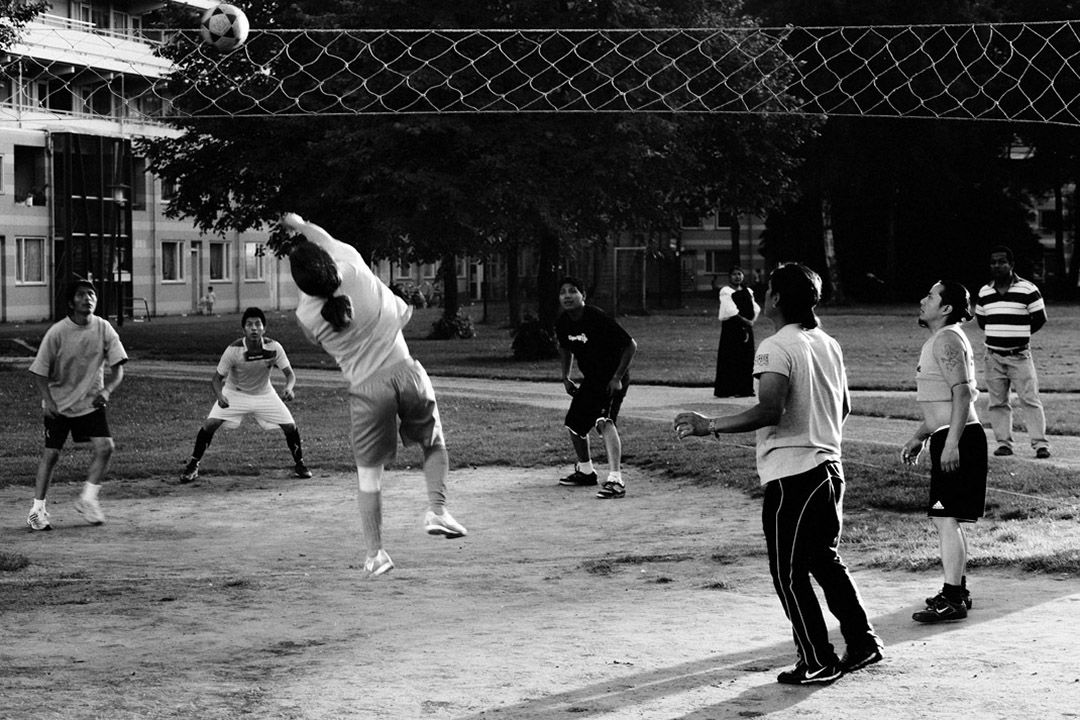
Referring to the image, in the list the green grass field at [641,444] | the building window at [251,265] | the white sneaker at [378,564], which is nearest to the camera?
the white sneaker at [378,564]

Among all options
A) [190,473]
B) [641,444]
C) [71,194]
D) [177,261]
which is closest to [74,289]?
[190,473]

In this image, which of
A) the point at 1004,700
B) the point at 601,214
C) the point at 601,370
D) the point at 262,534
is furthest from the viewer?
the point at 601,214

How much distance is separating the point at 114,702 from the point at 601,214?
2593 cm

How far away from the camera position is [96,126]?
52.4m

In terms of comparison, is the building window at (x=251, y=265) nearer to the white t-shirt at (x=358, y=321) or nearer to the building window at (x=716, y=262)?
the building window at (x=716, y=262)

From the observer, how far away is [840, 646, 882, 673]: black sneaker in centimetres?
696

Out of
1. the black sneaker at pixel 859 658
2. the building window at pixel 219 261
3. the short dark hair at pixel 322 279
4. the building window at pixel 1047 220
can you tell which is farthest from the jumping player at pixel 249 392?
the building window at pixel 1047 220

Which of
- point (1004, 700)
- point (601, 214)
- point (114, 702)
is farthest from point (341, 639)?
point (601, 214)

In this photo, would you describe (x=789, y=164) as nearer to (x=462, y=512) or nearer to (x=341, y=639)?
(x=462, y=512)

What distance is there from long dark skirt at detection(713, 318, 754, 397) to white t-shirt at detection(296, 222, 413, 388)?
48.7ft

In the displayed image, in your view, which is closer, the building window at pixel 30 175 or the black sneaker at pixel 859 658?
the black sneaker at pixel 859 658

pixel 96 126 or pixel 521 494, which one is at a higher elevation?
pixel 96 126

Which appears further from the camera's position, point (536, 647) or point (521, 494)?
point (521, 494)

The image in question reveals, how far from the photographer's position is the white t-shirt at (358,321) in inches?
292
